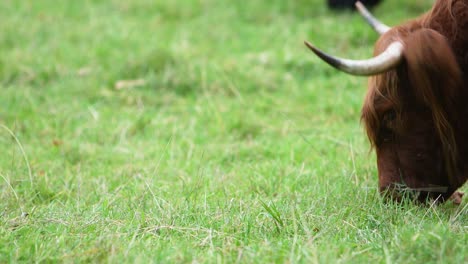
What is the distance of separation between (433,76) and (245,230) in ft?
3.36

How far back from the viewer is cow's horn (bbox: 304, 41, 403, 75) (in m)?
2.92

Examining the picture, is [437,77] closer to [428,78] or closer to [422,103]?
[428,78]

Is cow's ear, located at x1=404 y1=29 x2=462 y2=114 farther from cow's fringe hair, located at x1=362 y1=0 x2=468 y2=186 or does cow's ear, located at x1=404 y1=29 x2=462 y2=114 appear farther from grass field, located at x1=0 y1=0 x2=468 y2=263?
grass field, located at x1=0 y1=0 x2=468 y2=263

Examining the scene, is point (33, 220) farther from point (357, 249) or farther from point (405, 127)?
point (405, 127)

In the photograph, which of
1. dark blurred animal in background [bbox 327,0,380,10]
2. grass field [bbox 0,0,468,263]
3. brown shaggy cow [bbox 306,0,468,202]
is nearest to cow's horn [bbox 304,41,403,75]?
brown shaggy cow [bbox 306,0,468,202]

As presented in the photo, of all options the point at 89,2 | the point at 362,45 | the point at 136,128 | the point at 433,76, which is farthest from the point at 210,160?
the point at 89,2

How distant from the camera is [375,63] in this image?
10.00 ft

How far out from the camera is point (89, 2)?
8.55 m

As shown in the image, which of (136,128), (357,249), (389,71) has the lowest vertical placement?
(136,128)

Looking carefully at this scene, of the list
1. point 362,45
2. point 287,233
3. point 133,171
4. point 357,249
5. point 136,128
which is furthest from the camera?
point 362,45

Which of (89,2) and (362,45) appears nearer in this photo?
(362,45)

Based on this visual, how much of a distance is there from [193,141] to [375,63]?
86.1 inches

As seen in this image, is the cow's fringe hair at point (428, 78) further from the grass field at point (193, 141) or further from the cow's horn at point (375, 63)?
the grass field at point (193, 141)

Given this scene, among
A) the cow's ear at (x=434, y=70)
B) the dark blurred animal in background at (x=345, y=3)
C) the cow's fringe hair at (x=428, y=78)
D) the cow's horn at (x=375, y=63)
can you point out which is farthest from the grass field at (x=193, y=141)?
the cow's horn at (x=375, y=63)
